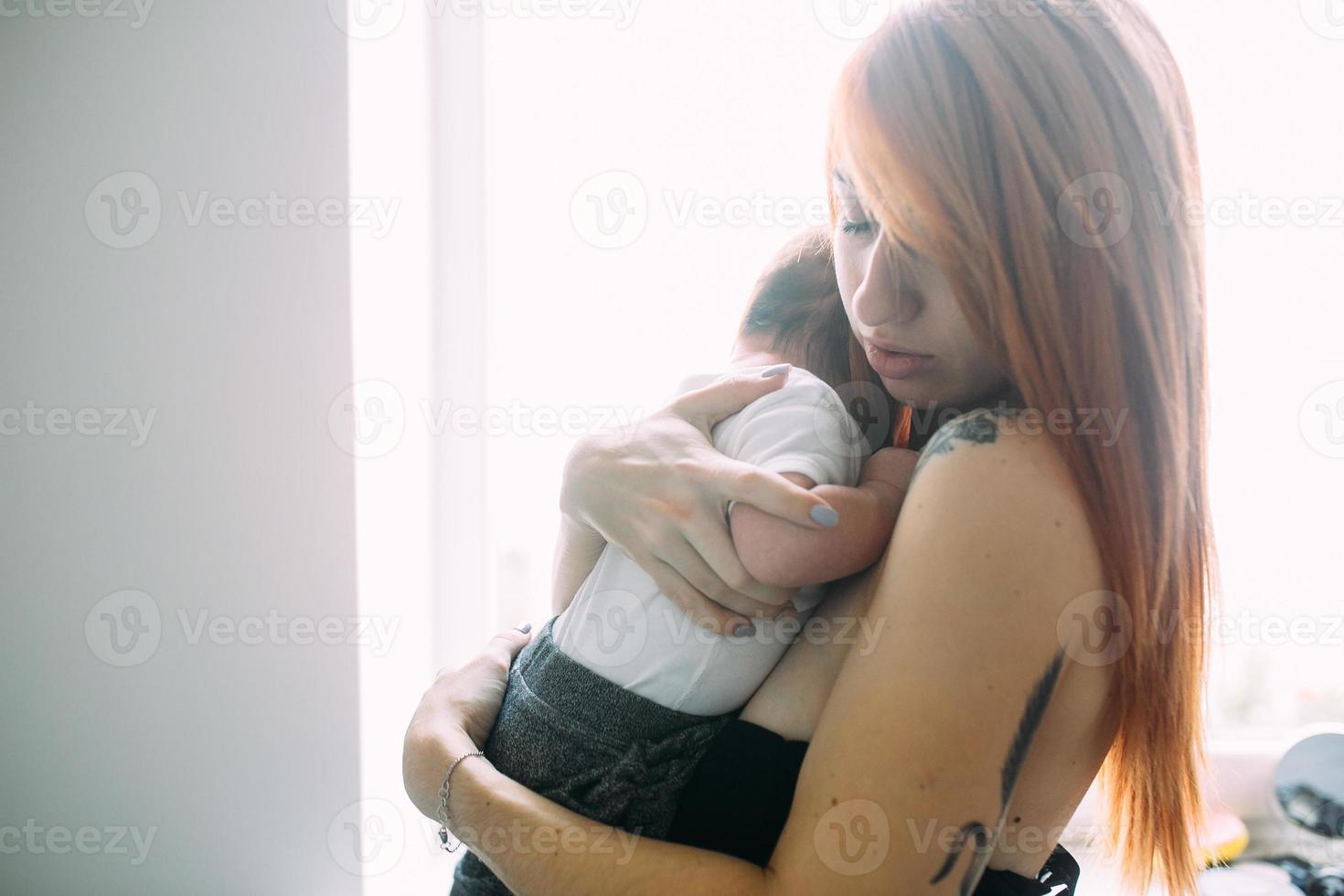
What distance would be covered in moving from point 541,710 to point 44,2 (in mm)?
1506

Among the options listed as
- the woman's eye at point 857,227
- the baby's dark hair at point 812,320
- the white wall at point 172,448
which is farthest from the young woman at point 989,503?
the white wall at point 172,448

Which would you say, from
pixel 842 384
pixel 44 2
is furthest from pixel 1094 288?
pixel 44 2

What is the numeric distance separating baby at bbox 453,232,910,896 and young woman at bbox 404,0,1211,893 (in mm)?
27

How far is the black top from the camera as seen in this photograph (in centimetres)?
73

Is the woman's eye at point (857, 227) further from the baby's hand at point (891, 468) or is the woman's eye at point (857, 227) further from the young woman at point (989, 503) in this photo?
the baby's hand at point (891, 468)

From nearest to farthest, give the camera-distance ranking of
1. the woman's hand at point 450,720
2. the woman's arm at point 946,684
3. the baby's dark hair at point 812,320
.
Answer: the woman's arm at point 946,684 → the woman's hand at point 450,720 → the baby's dark hair at point 812,320

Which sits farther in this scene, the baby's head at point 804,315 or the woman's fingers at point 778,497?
the baby's head at point 804,315

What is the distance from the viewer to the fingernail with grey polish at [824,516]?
0.70 metres

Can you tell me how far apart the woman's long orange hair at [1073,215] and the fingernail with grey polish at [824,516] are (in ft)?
0.61

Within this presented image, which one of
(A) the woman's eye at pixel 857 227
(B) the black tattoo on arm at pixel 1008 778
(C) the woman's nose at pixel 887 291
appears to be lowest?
(B) the black tattoo on arm at pixel 1008 778

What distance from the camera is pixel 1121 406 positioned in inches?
27.3

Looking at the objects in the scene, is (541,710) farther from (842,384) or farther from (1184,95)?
(1184,95)

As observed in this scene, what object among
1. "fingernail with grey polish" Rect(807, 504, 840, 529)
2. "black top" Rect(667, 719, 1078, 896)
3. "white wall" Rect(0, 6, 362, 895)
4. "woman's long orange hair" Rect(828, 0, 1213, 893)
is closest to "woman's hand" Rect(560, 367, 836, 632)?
"fingernail with grey polish" Rect(807, 504, 840, 529)

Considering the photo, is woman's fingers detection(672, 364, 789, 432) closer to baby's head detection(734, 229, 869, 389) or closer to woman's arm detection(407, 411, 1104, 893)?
baby's head detection(734, 229, 869, 389)
